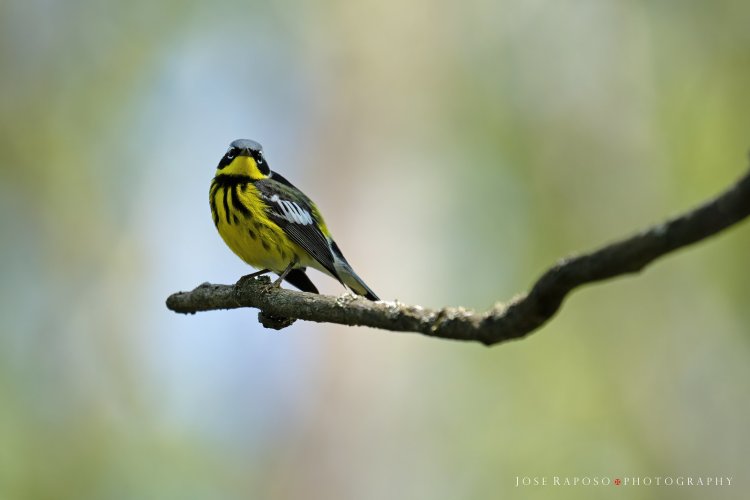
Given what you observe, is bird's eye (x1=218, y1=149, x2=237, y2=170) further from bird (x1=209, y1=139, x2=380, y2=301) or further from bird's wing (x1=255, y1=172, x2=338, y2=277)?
bird's wing (x1=255, y1=172, x2=338, y2=277)

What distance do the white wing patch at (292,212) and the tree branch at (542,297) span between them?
202 centimetres

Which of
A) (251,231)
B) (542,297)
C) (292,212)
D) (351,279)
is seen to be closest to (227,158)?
(292,212)

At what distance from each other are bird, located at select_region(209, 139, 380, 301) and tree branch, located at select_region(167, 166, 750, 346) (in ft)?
6.17

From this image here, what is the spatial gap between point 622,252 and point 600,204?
399 inches

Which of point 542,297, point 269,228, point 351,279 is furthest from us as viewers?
point 351,279

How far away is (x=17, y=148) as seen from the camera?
1328 centimetres

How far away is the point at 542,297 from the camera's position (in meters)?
2.55

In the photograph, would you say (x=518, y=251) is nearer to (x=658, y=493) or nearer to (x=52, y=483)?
(x=658, y=493)

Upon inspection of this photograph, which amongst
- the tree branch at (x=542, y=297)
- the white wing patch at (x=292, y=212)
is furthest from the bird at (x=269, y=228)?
the tree branch at (x=542, y=297)

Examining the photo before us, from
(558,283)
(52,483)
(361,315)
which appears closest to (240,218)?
(361,315)

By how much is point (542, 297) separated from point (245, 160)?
471cm

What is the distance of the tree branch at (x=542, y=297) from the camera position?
2.09 m

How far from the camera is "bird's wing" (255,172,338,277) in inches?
250

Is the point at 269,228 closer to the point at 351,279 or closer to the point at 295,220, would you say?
the point at 295,220
